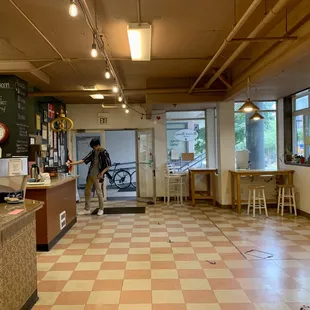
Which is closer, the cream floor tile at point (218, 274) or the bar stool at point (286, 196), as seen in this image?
the cream floor tile at point (218, 274)

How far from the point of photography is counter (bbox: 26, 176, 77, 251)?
4.37 meters

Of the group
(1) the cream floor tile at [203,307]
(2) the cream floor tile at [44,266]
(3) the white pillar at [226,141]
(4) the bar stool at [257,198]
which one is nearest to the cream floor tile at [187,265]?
(1) the cream floor tile at [203,307]

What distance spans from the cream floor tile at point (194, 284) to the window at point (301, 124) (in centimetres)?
435

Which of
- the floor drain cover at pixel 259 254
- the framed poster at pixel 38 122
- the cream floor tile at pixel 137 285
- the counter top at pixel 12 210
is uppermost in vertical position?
the framed poster at pixel 38 122

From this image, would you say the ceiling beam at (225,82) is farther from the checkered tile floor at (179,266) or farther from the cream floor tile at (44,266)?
the cream floor tile at (44,266)

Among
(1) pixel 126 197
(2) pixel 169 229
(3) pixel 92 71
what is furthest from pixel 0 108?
(1) pixel 126 197

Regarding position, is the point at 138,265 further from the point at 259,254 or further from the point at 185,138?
the point at 185,138

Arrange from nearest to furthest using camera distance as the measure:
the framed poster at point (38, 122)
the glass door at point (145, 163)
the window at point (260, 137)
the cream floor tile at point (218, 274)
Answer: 1. the cream floor tile at point (218, 274)
2. the framed poster at point (38, 122)
3. the window at point (260, 137)
4. the glass door at point (145, 163)

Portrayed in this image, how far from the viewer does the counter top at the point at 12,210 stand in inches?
88.3

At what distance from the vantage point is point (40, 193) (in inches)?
173

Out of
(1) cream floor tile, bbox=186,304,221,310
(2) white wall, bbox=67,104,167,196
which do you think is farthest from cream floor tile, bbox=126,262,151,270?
(2) white wall, bbox=67,104,167,196

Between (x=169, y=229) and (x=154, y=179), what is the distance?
2.90 meters

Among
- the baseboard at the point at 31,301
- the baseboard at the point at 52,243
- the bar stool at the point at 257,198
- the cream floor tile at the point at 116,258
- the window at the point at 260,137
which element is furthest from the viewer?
the window at the point at 260,137

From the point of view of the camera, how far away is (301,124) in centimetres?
678
